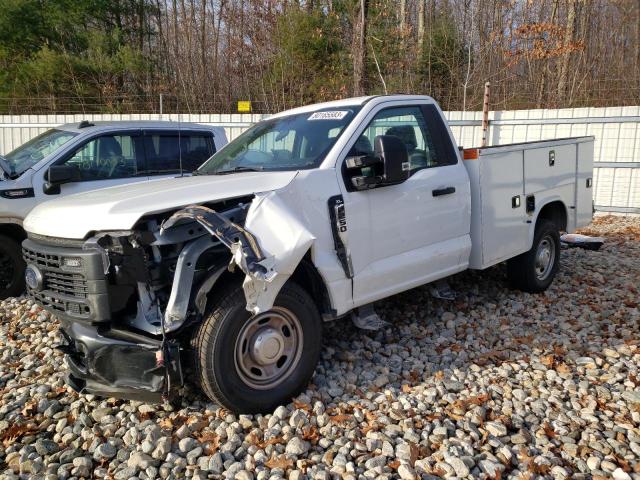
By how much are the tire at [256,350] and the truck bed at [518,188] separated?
2.14 m

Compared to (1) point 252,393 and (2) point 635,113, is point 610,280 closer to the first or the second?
(1) point 252,393

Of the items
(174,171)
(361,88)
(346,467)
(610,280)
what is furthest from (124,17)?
(346,467)

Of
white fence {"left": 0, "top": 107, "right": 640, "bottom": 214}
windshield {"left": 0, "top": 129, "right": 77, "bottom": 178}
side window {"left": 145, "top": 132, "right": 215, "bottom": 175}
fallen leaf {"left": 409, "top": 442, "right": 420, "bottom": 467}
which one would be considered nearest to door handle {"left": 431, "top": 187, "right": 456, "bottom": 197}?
fallen leaf {"left": 409, "top": 442, "right": 420, "bottom": 467}

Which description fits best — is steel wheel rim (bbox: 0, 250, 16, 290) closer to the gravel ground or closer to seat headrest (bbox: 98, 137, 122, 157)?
the gravel ground

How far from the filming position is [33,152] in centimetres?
659

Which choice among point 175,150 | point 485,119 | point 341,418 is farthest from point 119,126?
point 485,119

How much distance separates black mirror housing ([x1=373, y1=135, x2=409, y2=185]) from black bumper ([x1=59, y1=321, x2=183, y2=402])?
1892mm

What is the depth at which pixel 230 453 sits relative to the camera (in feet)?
10.2

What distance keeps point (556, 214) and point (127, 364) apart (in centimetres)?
514

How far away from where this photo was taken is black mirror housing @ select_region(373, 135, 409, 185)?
3.86 m

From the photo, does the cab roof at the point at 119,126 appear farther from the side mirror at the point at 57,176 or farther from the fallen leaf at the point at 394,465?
the fallen leaf at the point at 394,465

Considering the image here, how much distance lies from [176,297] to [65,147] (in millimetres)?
4111

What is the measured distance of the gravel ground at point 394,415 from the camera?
3.01 metres

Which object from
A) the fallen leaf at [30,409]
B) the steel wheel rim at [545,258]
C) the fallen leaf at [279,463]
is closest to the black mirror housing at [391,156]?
the fallen leaf at [279,463]
